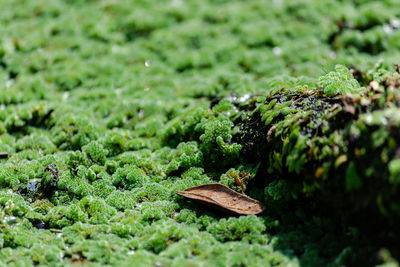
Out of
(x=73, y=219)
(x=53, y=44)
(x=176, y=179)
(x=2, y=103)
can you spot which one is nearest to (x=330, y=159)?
(x=176, y=179)

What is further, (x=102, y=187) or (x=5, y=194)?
(x=102, y=187)

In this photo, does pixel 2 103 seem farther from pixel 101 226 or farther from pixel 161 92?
pixel 101 226

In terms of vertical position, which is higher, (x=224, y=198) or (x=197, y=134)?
(x=197, y=134)

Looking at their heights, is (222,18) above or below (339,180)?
above

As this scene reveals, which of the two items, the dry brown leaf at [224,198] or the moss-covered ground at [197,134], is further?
the dry brown leaf at [224,198]

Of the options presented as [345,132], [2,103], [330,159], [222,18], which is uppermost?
[222,18]
